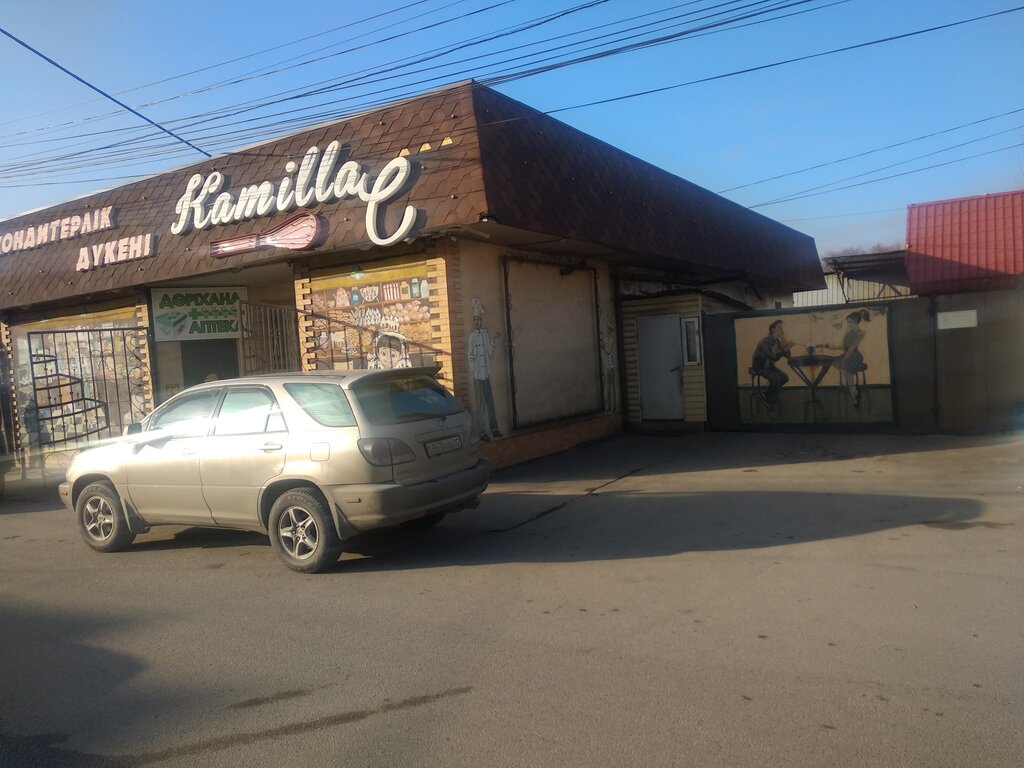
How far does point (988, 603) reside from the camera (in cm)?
554

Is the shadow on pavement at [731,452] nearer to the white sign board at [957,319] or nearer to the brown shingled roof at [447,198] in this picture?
the white sign board at [957,319]

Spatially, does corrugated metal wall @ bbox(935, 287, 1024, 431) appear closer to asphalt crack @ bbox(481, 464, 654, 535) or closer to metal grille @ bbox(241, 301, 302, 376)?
asphalt crack @ bbox(481, 464, 654, 535)

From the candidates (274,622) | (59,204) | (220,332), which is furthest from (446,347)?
(59,204)

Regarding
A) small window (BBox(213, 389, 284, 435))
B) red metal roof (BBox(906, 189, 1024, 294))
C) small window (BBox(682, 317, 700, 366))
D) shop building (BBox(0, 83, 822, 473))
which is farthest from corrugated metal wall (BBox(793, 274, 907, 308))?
small window (BBox(213, 389, 284, 435))

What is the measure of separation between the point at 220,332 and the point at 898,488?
12.4 m

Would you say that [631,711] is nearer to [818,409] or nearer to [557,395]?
[557,395]

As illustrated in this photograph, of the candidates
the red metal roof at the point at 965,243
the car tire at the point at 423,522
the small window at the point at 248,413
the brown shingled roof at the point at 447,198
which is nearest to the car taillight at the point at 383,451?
the small window at the point at 248,413

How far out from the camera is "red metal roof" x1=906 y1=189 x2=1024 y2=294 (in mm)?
19125

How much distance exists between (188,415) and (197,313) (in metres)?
8.59

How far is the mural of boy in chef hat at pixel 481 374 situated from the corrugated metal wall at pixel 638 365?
16.5 feet

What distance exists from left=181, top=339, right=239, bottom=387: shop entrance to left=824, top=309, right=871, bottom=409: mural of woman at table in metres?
11.5

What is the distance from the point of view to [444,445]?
7445 millimetres

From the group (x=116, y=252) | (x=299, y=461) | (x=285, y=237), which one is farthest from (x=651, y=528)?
(x=116, y=252)

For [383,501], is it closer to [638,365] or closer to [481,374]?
[481,374]
